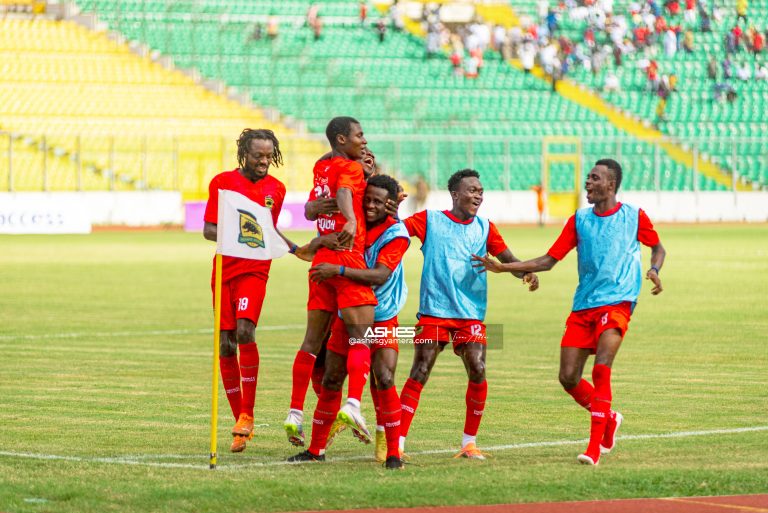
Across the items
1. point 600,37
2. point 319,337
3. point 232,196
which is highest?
point 600,37

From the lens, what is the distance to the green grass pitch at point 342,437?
27.3 feet

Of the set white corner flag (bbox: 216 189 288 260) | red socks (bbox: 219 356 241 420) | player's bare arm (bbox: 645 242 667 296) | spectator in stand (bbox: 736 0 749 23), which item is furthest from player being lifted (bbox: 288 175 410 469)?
spectator in stand (bbox: 736 0 749 23)

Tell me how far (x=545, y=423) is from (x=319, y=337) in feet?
7.65

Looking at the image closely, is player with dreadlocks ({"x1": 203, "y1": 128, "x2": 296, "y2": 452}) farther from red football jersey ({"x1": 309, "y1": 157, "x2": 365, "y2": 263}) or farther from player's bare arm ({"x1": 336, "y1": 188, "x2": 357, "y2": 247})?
player's bare arm ({"x1": 336, "y1": 188, "x2": 357, "y2": 247})

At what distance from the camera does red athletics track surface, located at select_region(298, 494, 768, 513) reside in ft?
25.5

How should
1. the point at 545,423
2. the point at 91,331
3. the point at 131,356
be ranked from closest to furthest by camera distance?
the point at 545,423 → the point at 131,356 → the point at 91,331

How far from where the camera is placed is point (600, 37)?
208 feet

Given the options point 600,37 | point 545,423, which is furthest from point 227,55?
point 545,423

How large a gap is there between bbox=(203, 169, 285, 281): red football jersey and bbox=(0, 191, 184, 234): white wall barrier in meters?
36.0

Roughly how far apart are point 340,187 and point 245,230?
690mm

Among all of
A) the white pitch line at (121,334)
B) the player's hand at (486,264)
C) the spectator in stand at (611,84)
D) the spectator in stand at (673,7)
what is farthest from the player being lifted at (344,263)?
the spectator in stand at (673,7)

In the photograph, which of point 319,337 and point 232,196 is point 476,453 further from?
point 232,196

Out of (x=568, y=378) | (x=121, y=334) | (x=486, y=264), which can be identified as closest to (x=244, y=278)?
(x=486, y=264)

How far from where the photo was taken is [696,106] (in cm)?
6188
